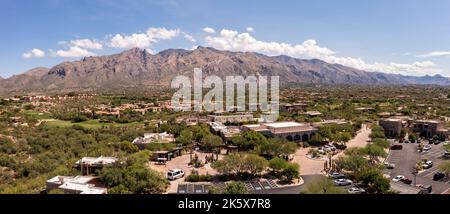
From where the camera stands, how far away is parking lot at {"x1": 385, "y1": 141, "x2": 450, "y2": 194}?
88.5 feet

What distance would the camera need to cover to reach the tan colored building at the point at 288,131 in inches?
1742

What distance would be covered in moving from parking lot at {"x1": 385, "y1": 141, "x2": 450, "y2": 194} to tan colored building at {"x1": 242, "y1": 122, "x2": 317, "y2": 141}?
10.6 m

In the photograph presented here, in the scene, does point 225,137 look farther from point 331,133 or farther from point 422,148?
point 422,148

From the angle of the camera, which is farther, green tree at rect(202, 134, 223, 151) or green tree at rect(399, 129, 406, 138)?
green tree at rect(399, 129, 406, 138)

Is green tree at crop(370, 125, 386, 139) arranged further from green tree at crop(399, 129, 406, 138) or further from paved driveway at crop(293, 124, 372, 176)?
green tree at crop(399, 129, 406, 138)

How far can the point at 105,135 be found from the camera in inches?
1770

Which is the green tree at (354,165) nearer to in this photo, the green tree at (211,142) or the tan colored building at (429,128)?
the green tree at (211,142)

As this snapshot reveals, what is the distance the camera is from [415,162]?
34.1 meters

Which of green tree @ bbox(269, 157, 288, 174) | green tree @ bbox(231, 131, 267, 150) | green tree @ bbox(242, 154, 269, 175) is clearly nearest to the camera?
green tree @ bbox(269, 157, 288, 174)
